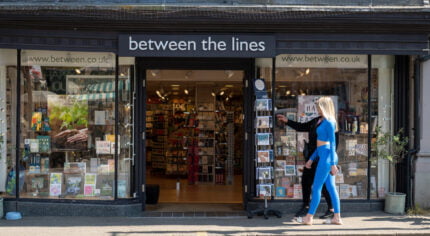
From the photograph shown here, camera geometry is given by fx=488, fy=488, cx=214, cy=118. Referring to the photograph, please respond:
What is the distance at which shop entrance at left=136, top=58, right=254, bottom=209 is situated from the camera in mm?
12953

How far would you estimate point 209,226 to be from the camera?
25.8 ft

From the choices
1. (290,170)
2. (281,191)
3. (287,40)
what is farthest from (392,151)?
(287,40)

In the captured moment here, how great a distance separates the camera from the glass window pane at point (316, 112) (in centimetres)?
908

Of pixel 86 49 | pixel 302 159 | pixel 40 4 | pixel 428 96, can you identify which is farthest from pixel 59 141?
pixel 428 96

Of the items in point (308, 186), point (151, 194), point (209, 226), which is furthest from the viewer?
point (151, 194)

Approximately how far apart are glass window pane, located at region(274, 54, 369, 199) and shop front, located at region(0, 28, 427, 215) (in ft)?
0.06

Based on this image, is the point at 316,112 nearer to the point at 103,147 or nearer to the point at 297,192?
the point at 297,192

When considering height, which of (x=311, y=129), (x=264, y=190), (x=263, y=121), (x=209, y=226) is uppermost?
(x=263, y=121)

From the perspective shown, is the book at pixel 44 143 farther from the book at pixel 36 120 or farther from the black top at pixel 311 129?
the black top at pixel 311 129

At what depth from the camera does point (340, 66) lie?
914 cm

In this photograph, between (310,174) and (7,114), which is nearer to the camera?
(310,174)

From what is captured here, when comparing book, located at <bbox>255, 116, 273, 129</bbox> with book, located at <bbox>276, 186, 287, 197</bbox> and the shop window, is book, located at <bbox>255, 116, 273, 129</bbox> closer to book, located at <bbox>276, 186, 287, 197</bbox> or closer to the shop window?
book, located at <bbox>276, 186, 287, 197</bbox>

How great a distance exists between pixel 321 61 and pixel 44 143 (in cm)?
533

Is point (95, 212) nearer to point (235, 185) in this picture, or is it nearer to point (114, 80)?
point (114, 80)
